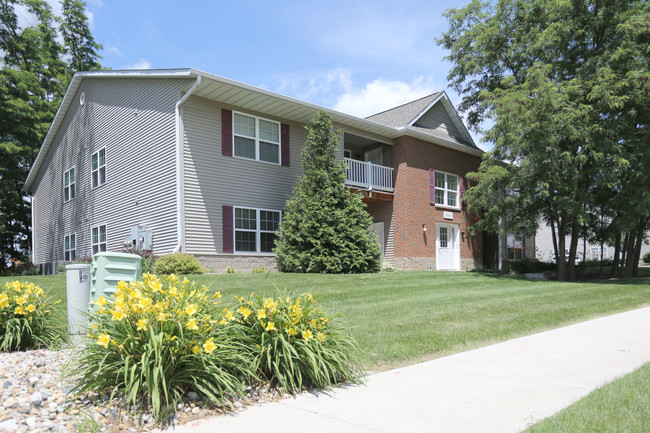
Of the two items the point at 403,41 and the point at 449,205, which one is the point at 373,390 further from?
the point at 449,205

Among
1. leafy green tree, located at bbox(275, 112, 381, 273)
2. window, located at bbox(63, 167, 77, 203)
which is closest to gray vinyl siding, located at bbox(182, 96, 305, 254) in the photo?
leafy green tree, located at bbox(275, 112, 381, 273)

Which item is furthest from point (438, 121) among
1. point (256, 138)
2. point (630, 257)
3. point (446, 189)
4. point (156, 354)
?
point (156, 354)

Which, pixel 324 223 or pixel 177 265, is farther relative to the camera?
pixel 324 223

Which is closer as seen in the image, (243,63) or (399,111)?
(243,63)

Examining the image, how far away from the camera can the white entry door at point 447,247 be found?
20.7 metres

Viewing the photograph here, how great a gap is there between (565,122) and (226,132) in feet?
35.3

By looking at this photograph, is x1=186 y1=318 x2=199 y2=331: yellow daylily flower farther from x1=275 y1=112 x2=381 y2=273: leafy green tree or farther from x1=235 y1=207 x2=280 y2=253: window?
x1=235 y1=207 x2=280 y2=253: window

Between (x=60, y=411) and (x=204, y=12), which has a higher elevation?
(x=204, y=12)

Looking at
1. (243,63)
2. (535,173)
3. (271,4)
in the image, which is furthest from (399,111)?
(271,4)

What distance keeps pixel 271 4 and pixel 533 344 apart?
32.9ft

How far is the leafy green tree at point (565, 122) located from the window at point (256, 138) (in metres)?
7.78

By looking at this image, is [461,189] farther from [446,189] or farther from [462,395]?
[462,395]

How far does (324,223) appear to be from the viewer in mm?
14555

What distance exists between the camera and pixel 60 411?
3410 mm
